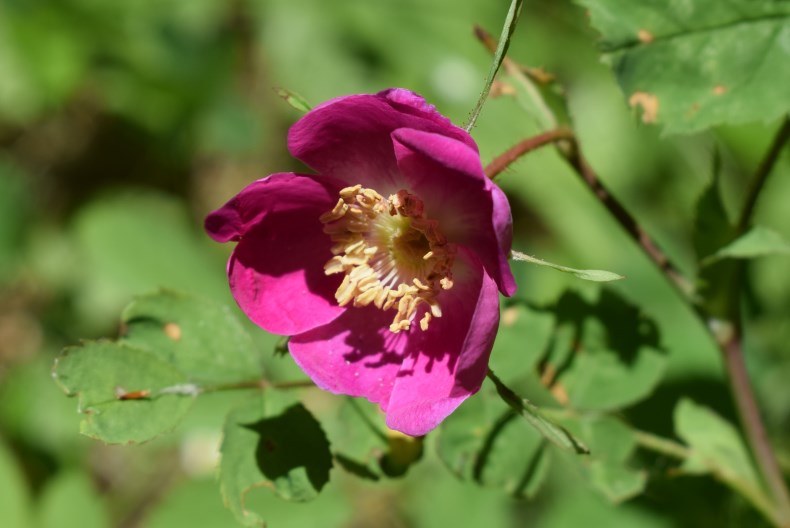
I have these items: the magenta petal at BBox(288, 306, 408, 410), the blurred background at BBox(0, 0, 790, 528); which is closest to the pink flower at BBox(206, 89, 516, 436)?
the magenta petal at BBox(288, 306, 408, 410)

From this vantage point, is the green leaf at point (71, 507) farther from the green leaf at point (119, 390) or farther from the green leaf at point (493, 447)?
the green leaf at point (493, 447)

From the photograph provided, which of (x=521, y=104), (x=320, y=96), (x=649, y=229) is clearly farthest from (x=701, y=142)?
(x=521, y=104)

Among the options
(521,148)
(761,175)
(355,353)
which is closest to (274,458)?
(355,353)

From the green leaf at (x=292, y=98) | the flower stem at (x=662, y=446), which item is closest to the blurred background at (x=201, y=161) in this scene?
the flower stem at (x=662, y=446)

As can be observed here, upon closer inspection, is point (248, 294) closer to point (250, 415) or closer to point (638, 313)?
point (250, 415)

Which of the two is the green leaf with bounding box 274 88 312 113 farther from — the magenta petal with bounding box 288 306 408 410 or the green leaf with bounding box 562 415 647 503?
the green leaf with bounding box 562 415 647 503

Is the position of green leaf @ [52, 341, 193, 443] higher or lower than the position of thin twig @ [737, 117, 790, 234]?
lower

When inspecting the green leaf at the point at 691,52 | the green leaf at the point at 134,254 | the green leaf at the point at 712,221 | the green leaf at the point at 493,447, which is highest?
the green leaf at the point at 691,52
